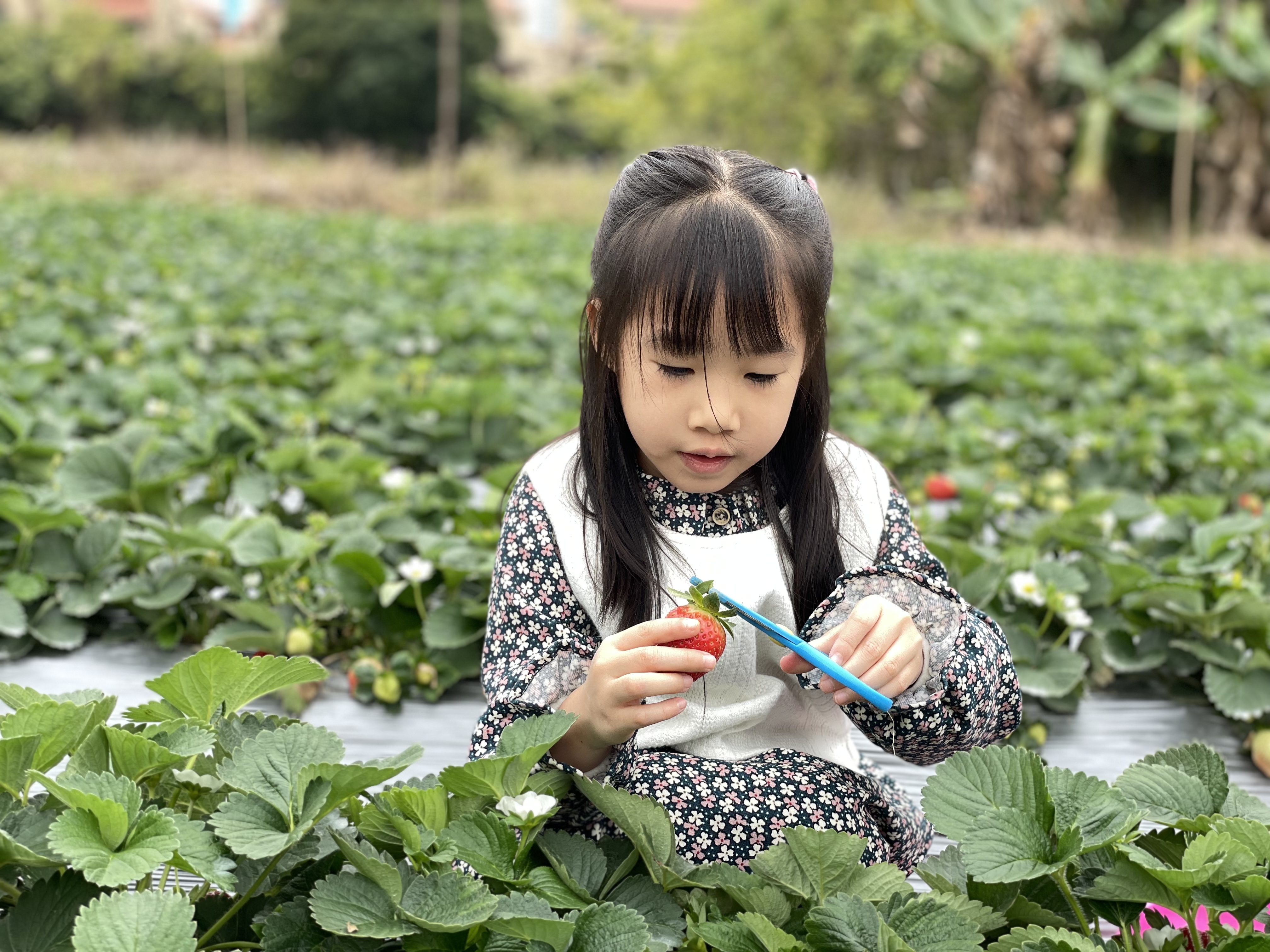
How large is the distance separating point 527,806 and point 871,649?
348 mm

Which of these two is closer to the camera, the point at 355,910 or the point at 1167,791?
the point at 355,910

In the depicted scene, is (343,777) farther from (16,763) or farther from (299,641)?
(299,641)

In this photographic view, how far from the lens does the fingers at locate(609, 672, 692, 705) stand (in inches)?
44.8

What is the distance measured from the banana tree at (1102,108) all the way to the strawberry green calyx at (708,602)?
611 inches

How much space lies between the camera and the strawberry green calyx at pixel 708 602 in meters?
1.16

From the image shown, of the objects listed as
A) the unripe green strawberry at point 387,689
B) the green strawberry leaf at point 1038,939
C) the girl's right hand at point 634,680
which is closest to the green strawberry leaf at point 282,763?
the girl's right hand at point 634,680

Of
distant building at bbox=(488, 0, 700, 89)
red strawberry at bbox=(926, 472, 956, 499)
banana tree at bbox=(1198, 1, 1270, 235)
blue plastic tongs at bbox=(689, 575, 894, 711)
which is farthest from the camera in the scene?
distant building at bbox=(488, 0, 700, 89)

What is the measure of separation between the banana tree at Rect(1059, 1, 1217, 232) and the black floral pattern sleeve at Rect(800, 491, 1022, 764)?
15.3m

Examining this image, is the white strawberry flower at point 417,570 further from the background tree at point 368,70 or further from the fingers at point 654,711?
the background tree at point 368,70

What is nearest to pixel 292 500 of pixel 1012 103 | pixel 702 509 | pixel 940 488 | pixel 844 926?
pixel 940 488

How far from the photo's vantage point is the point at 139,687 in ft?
6.87

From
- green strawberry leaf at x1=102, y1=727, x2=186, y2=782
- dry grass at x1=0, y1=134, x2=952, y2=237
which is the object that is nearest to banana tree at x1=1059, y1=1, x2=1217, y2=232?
dry grass at x1=0, y1=134, x2=952, y2=237

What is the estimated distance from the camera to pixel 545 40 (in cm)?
5609

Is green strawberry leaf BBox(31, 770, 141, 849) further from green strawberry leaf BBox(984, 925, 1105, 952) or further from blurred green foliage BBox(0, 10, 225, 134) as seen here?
blurred green foliage BBox(0, 10, 225, 134)
